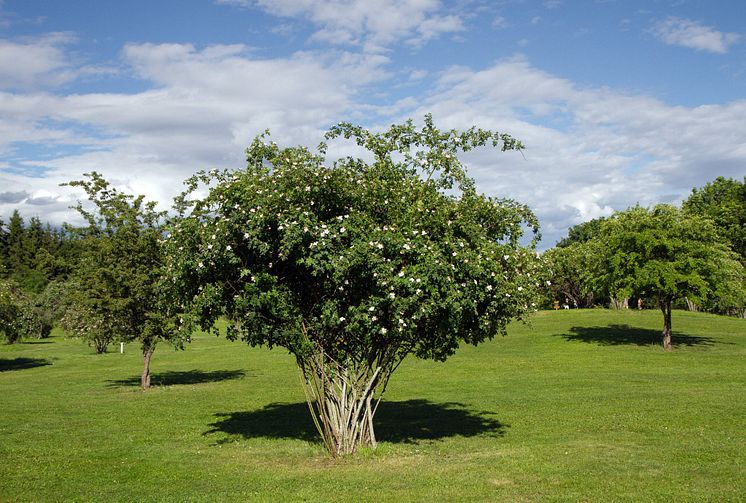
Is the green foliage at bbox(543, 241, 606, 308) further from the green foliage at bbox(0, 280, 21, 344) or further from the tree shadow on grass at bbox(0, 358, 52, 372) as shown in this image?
the tree shadow on grass at bbox(0, 358, 52, 372)

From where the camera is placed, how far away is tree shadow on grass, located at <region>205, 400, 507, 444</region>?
19719 mm

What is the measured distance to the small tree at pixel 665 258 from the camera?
40.9 metres

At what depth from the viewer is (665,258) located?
141ft

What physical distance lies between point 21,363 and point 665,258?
4619 centimetres

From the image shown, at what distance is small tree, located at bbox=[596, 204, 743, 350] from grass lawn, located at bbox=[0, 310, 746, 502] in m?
4.03

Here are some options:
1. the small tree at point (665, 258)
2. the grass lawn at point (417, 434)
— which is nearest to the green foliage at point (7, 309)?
the grass lawn at point (417, 434)

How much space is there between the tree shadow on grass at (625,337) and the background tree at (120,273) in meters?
31.1

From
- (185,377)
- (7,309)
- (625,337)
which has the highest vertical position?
(7,309)

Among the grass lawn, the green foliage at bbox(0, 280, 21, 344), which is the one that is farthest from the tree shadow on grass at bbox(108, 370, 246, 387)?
the green foliage at bbox(0, 280, 21, 344)

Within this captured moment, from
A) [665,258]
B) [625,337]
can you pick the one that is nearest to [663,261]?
[665,258]

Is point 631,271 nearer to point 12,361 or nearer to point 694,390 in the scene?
point 694,390

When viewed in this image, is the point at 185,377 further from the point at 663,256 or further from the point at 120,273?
the point at 663,256

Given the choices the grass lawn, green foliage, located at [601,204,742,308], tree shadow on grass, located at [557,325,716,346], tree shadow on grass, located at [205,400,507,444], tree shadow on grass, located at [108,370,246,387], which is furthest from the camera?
tree shadow on grass, located at [557,325,716,346]

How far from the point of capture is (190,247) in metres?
15.4
